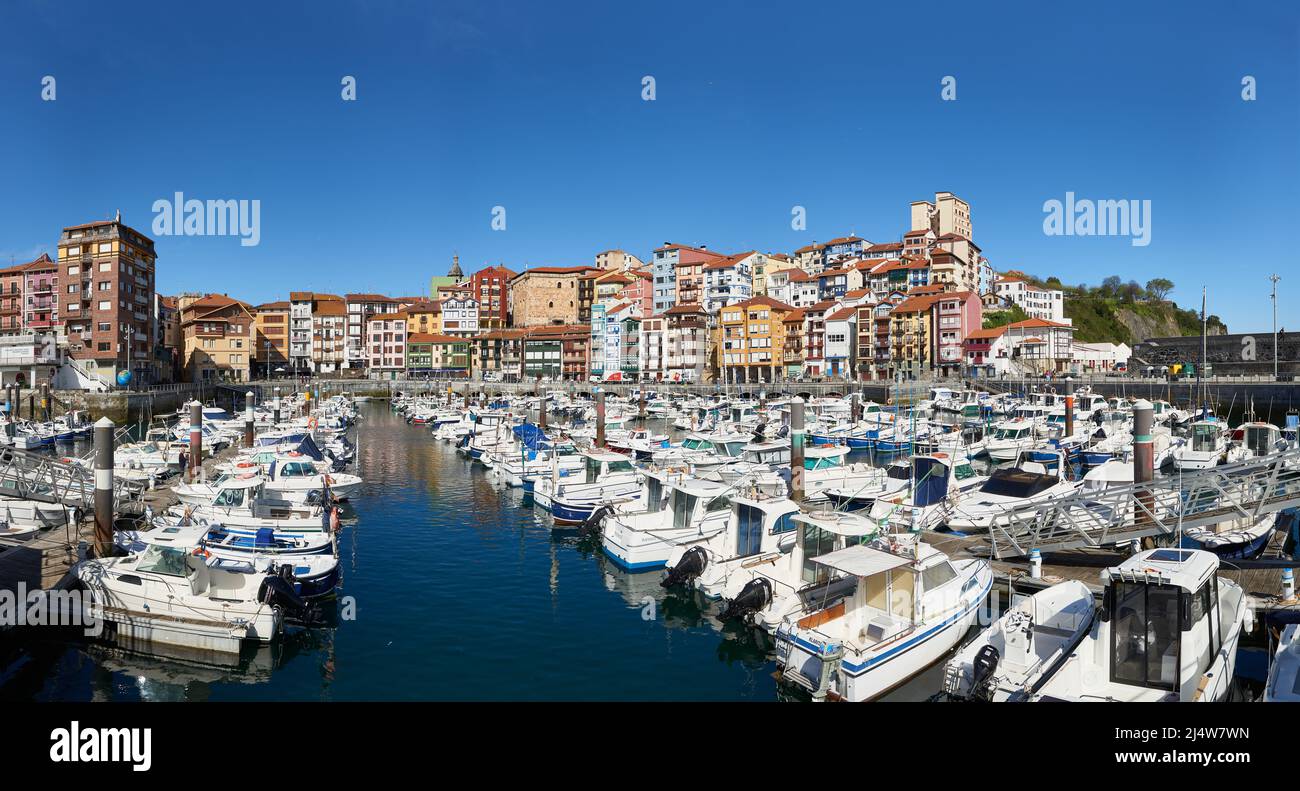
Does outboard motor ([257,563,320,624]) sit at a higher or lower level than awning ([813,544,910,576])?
lower

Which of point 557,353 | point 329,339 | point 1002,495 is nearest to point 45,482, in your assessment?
point 1002,495

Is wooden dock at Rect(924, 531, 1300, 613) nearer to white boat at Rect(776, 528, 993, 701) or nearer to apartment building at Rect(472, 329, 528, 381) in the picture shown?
white boat at Rect(776, 528, 993, 701)

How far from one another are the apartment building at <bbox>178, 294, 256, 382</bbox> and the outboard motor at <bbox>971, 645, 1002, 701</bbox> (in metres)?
130

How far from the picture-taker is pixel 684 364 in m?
120

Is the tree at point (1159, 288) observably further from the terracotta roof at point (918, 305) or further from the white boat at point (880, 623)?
the white boat at point (880, 623)

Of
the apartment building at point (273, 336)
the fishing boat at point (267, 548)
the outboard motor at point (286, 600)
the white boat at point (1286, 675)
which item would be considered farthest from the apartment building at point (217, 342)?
the white boat at point (1286, 675)

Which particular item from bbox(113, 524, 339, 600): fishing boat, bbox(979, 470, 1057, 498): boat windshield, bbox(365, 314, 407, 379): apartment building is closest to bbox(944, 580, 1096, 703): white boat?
bbox(979, 470, 1057, 498): boat windshield

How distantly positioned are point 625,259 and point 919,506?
143865 mm

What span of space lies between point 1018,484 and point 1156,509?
4.93m

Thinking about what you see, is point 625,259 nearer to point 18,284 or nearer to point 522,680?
point 18,284

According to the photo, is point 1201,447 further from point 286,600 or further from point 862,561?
point 286,600

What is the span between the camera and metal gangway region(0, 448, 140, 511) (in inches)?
883

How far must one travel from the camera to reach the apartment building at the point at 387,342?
144375 millimetres
